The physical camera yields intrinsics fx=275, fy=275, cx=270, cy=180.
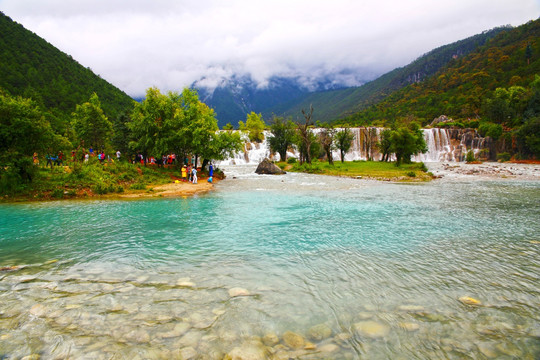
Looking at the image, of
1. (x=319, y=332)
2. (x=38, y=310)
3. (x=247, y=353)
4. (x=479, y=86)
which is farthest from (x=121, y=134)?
(x=479, y=86)

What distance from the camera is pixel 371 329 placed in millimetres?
4637

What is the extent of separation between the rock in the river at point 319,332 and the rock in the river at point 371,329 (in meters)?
0.50

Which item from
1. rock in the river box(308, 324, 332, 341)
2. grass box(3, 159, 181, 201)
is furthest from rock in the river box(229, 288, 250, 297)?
grass box(3, 159, 181, 201)

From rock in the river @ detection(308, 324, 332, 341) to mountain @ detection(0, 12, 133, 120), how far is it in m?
83.6

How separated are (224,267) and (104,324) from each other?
320 centimetres

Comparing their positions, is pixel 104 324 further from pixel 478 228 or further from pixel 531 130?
pixel 531 130

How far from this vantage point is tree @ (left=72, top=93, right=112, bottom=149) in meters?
45.4

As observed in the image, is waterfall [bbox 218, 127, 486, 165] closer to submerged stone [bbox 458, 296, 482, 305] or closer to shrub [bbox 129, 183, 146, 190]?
shrub [bbox 129, 183, 146, 190]

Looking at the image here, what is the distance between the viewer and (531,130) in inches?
2635

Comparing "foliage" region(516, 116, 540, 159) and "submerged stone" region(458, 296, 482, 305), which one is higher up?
"foliage" region(516, 116, 540, 159)

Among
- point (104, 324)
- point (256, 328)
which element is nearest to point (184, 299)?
point (104, 324)

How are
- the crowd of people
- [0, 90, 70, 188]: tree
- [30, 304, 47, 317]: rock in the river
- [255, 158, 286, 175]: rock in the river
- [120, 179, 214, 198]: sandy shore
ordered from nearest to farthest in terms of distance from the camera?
[30, 304, 47, 317]: rock in the river < [0, 90, 70, 188]: tree < [120, 179, 214, 198]: sandy shore < the crowd of people < [255, 158, 286, 175]: rock in the river

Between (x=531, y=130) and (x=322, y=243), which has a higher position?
(x=531, y=130)

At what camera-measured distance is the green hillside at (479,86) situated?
11619 centimetres
